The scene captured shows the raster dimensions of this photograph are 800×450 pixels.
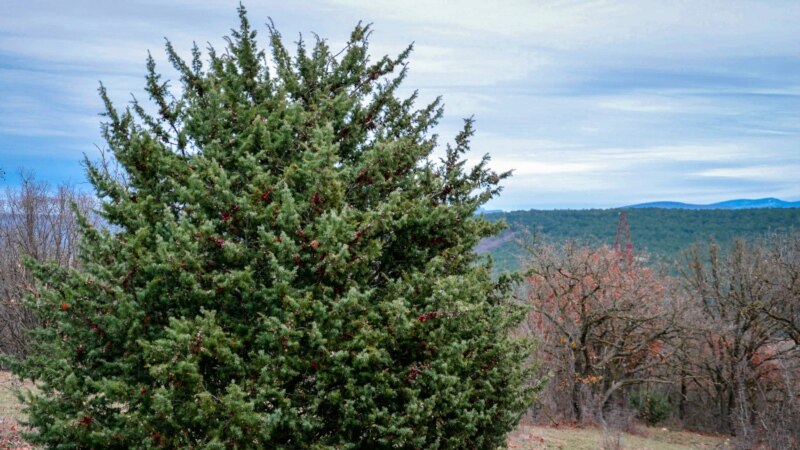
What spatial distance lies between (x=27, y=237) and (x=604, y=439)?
2517 centimetres

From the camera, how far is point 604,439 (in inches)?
899

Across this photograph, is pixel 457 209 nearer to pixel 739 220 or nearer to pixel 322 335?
pixel 322 335

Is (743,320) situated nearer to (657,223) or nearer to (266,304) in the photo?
(266,304)

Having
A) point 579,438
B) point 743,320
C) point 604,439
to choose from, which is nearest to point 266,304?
point 604,439

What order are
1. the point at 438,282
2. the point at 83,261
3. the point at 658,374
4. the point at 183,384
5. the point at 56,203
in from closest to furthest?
the point at 183,384 < the point at 438,282 < the point at 83,261 < the point at 56,203 < the point at 658,374

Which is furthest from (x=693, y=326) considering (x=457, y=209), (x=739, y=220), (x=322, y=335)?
(x=739, y=220)

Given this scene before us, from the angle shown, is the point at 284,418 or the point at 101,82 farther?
the point at 101,82

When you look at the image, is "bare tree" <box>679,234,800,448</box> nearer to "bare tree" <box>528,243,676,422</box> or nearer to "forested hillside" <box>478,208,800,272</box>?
"bare tree" <box>528,243,676,422</box>

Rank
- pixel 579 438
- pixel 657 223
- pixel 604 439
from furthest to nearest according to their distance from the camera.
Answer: pixel 657 223, pixel 579 438, pixel 604 439

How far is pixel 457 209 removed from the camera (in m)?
11.2

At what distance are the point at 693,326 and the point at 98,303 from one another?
27.3 metres

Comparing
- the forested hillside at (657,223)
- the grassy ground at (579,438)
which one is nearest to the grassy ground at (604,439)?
the grassy ground at (579,438)

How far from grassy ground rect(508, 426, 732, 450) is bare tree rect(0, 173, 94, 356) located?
61.6ft

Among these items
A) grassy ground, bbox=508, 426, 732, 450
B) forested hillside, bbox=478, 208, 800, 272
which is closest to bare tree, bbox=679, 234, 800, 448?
grassy ground, bbox=508, 426, 732, 450
